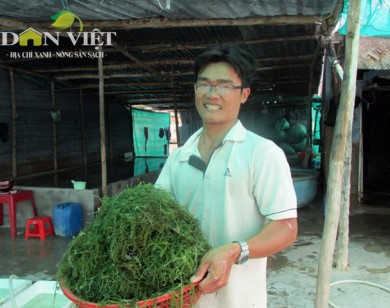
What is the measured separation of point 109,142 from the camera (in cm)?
1429

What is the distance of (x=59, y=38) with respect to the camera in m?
6.24

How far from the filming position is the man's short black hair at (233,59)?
1455 mm

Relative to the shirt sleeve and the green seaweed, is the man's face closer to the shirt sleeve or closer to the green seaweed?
the shirt sleeve

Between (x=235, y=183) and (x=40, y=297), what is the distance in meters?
1.76

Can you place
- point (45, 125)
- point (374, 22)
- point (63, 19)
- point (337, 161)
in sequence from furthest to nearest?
point (45, 125) < point (374, 22) < point (63, 19) < point (337, 161)

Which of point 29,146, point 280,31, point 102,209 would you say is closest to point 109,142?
point 29,146

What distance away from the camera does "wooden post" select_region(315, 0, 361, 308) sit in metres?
2.51

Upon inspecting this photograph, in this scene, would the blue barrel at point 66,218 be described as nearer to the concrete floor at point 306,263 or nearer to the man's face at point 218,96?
the concrete floor at point 306,263

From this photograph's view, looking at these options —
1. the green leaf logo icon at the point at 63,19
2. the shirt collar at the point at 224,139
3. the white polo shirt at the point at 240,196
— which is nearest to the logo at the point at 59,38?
the green leaf logo icon at the point at 63,19

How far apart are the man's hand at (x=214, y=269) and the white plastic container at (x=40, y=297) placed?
1.41 m

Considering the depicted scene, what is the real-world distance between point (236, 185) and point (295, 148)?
43.2 feet

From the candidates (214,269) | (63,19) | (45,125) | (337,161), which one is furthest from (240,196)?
(45,125)

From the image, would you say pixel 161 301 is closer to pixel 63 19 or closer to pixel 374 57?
pixel 63 19

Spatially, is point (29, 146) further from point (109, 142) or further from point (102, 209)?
point (102, 209)
